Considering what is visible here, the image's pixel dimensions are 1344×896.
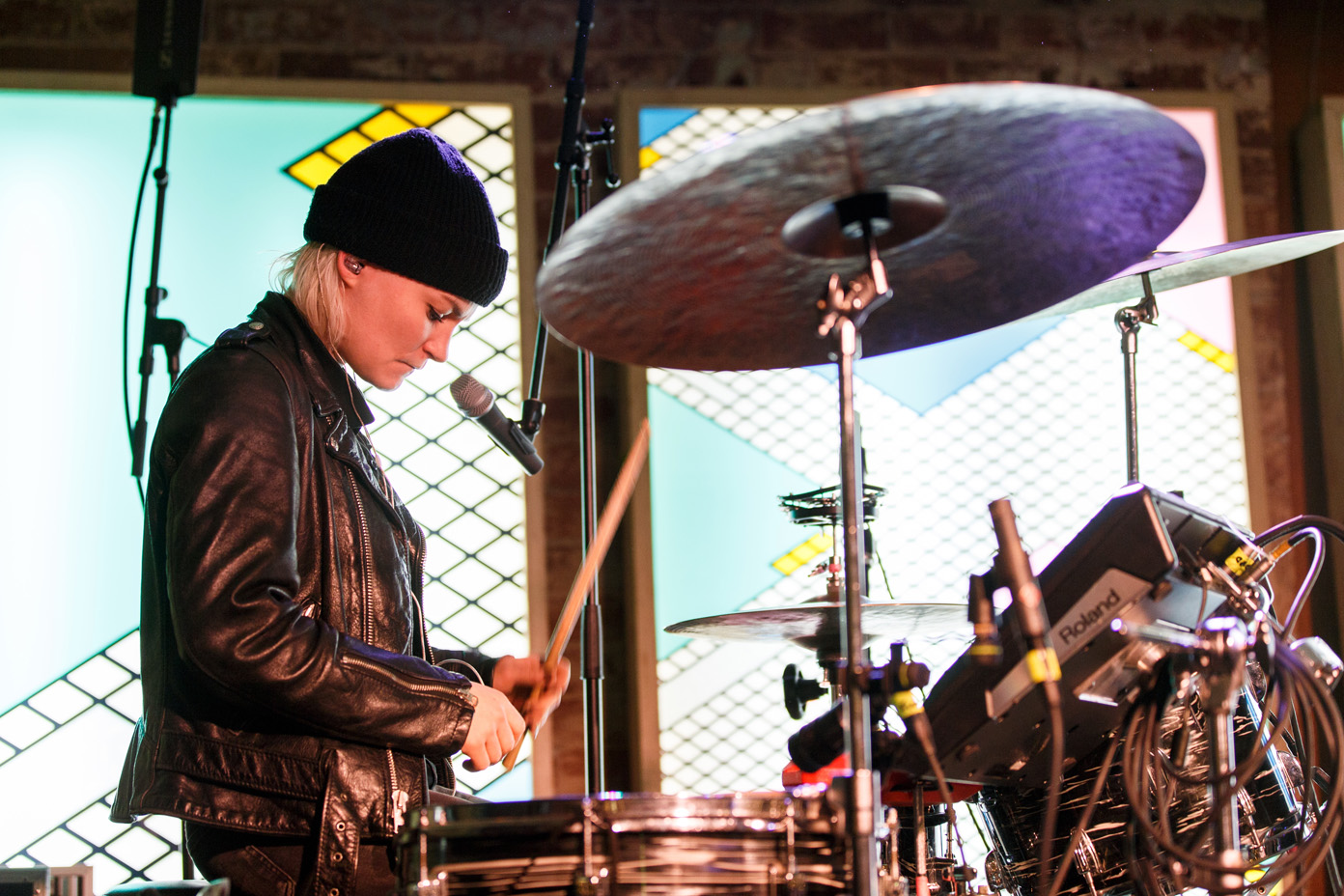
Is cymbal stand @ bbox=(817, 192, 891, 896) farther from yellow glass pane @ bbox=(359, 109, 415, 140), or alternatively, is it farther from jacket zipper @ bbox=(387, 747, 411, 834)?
yellow glass pane @ bbox=(359, 109, 415, 140)

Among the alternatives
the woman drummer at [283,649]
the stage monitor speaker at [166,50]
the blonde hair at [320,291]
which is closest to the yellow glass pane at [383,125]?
the stage monitor speaker at [166,50]

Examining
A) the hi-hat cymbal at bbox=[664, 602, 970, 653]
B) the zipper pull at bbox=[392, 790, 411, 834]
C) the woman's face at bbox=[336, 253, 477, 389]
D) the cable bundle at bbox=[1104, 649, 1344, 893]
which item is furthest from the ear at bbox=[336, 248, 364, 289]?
the cable bundle at bbox=[1104, 649, 1344, 893]

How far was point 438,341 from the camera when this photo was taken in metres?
1.90

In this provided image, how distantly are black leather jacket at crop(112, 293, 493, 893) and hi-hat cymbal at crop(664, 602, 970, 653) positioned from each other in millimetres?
749

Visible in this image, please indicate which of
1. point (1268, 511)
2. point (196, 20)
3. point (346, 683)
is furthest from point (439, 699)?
point (1268, 511)

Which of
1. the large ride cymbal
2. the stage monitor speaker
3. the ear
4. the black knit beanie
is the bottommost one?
the large ride cymbal

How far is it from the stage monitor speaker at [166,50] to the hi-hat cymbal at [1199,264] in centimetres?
184

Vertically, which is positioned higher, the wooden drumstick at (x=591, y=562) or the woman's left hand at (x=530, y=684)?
the wooden drumstick at (x=591, y=562)

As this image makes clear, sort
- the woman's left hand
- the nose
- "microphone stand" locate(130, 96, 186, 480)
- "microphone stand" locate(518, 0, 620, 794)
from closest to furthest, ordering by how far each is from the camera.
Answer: the woman's left hand < the nose < "microphone stand" locate(518, 0, 620, 794) < "microphone stand" locate(130, 96, 186, 480)

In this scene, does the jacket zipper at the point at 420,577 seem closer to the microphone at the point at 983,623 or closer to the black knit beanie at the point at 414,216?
the black knit beanie at the point at 414,216

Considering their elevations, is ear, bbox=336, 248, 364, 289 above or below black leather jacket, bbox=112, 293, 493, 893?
above

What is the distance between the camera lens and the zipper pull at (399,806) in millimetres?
1511

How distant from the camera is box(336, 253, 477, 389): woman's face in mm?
1813

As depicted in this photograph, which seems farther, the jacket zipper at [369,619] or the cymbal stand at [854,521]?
the jacket zipper at [369,619]
